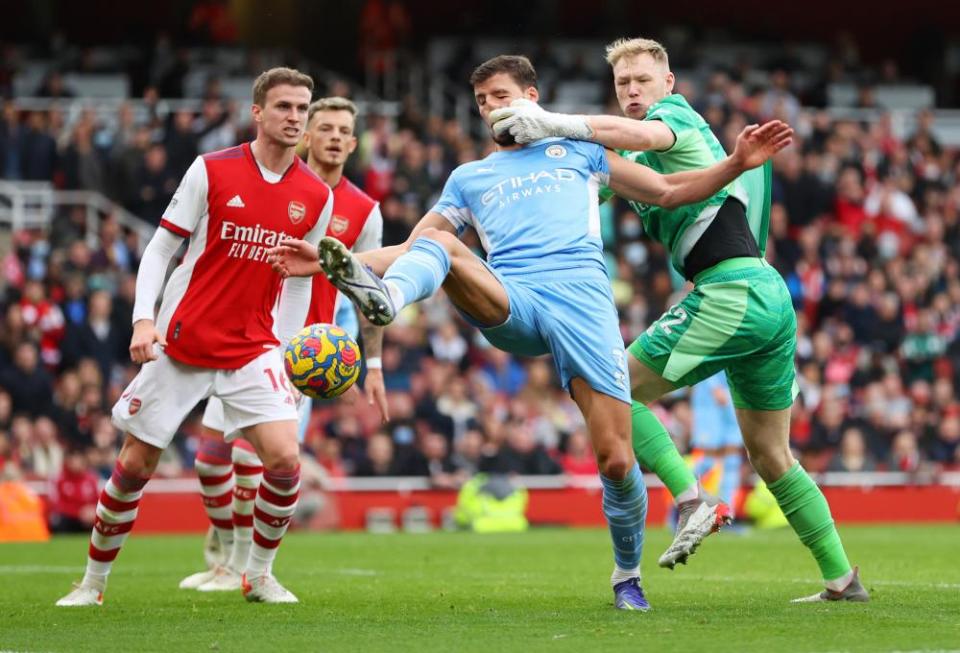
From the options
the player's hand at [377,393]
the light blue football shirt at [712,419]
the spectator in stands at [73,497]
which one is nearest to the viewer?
the player's hand at [377,393]

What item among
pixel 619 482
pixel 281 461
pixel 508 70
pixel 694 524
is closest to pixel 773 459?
pixel 694 524

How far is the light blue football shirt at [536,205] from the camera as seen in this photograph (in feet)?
25.2

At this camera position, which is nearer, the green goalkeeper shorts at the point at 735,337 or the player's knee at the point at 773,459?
the green goalkeeper shorts at the point at 735,337

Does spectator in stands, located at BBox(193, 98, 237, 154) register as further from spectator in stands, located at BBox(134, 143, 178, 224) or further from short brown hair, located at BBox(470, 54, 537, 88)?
short brown hair, located at BBox(470, 54, 537, 88)

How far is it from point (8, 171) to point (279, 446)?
42.5 ft

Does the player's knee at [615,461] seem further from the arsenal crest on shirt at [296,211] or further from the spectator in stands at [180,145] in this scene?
the spectator in stands at [180,145]

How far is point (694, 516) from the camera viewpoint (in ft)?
25.1

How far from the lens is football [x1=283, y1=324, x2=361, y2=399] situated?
7324 millimetres

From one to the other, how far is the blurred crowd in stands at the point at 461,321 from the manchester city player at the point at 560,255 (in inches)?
411

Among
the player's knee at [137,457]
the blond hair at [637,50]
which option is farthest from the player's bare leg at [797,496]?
the player's knee at [137,457]

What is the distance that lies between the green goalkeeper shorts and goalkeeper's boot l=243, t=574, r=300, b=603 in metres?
2.29

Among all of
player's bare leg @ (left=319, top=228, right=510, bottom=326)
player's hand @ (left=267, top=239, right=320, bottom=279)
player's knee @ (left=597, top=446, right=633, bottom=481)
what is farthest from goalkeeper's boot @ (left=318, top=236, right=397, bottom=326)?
player's knee @ (left=597, top=446, right=633, bottom=481)

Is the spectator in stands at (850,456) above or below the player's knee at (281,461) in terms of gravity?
below

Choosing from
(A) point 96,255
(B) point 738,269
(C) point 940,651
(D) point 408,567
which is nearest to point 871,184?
(A) point 96,255
